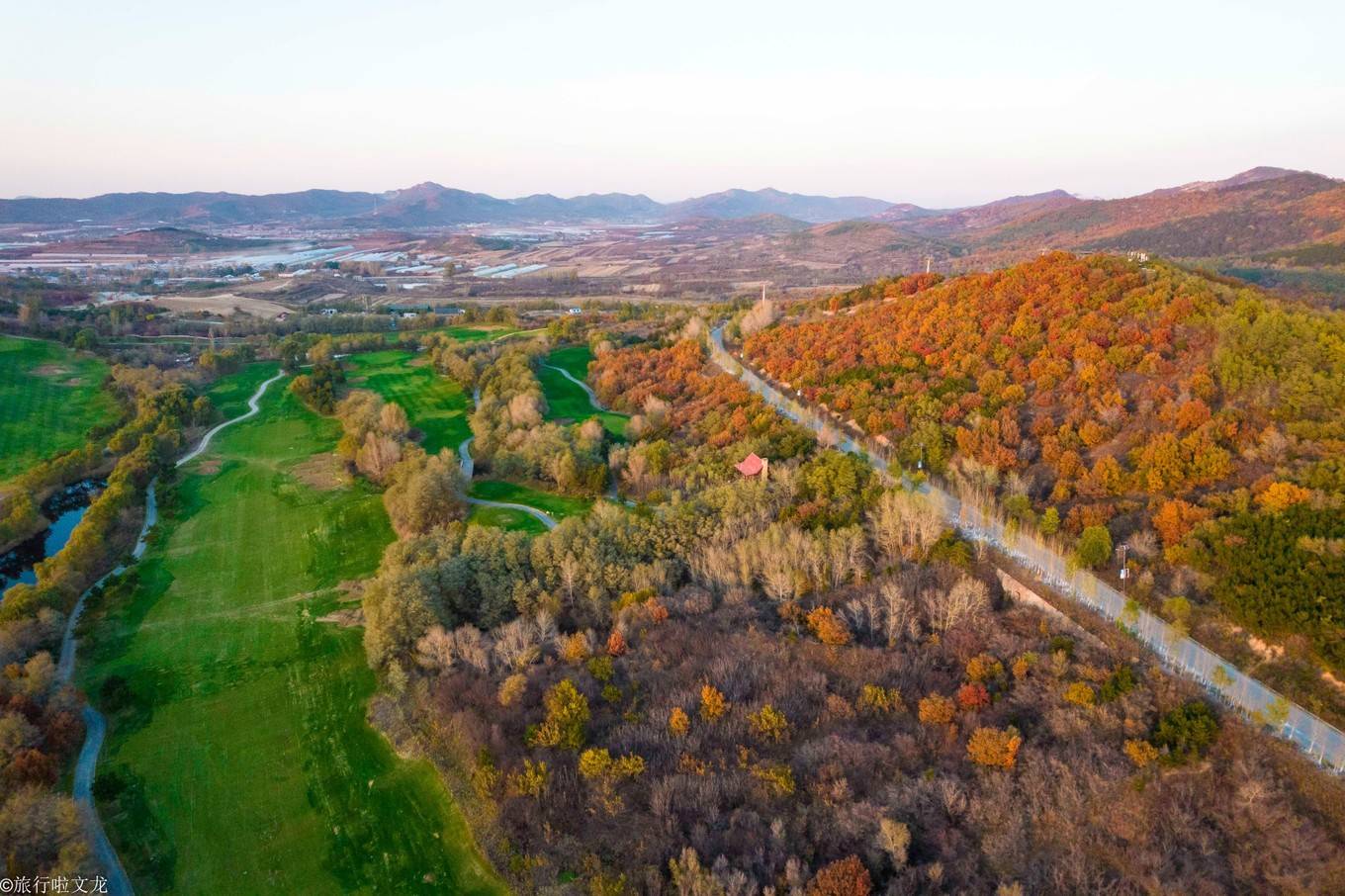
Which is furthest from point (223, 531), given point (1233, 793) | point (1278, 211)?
point (1278, 211)

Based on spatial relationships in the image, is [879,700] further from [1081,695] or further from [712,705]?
[1081,695]

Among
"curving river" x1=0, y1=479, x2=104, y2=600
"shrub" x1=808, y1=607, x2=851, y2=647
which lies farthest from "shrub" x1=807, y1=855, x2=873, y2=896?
"curving river" x1=0, y1=479, x2=104, y2=600

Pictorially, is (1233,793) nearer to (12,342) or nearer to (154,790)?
(154,790)

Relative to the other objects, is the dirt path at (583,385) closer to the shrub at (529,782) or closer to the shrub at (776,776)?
the shrub at (529,782)

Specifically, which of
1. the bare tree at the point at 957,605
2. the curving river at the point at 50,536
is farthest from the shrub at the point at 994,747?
the curving river at the point at 50,536

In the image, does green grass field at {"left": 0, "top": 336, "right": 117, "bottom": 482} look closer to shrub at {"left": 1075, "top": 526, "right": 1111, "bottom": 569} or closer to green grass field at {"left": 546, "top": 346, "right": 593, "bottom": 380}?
green grass field at {"left": 546, "top": 346, "right": 593, "bottom": 380}
